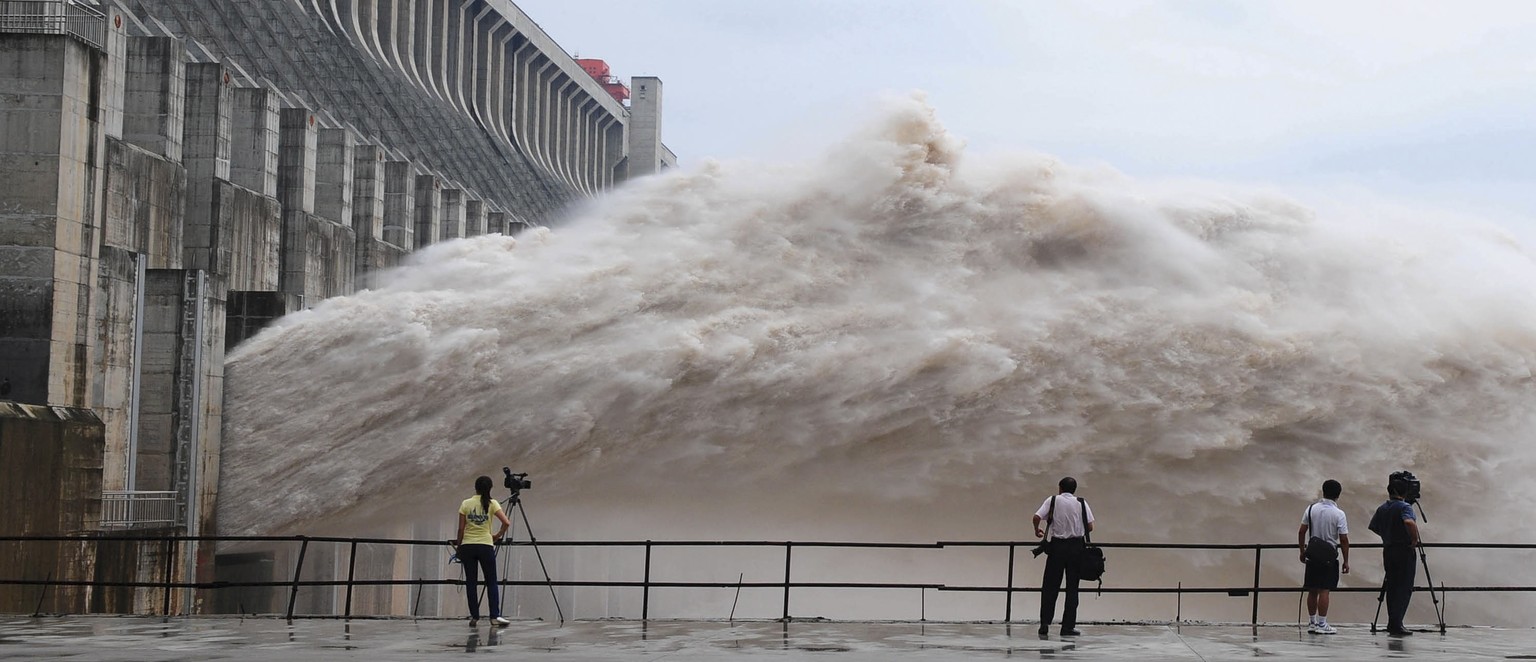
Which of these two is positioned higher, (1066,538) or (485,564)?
(1066,538)

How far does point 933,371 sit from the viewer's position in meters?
27.5

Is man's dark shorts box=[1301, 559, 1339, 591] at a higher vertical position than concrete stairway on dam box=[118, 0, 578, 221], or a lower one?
lower

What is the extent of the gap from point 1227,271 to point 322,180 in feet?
94.4

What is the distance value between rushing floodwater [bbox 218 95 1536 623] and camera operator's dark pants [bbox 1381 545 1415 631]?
848 centimetres

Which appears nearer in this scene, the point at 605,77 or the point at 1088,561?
the point at 1088,561

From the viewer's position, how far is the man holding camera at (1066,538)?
18266 millimetres

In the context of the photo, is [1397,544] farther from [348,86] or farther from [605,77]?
[605,77]

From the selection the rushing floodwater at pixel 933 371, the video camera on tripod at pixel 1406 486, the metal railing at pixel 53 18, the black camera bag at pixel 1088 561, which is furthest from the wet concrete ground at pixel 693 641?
the metal railing at pixel 53 18

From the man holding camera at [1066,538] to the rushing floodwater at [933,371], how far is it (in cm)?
888

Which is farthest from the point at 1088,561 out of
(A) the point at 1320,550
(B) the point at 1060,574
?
(A) the point at 1320,550

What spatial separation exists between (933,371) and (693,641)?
11.4 meters

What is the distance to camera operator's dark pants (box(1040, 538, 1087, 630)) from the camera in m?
18.2

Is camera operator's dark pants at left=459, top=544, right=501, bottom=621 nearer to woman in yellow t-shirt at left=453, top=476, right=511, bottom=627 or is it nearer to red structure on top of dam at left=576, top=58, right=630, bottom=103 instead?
woman in yellow t-shirt at left=453, top=476, right=511, bottom=627

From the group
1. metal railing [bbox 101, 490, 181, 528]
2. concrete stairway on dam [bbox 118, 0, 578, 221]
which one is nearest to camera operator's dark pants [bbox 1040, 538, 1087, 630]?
metal railing [bbox 101, 490, 181, 528]
